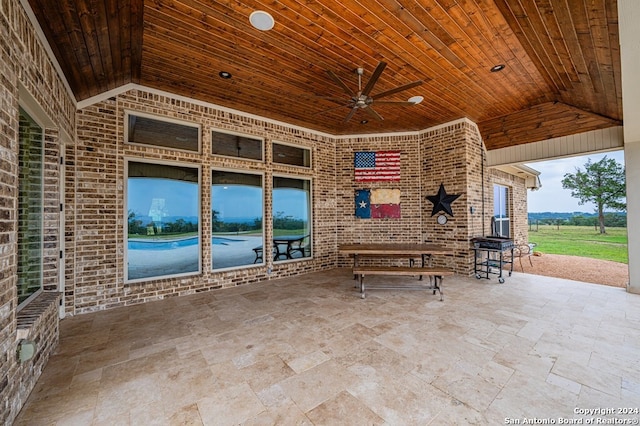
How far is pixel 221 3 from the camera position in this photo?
8.56 ft

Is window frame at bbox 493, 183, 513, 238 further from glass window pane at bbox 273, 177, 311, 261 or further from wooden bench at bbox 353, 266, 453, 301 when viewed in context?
glass window pane at bbox 273, 177, 311, 261

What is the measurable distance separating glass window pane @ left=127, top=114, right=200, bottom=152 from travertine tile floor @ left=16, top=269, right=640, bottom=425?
2691 millimetres

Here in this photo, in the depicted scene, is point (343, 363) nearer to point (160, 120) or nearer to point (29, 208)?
point (29, 208)

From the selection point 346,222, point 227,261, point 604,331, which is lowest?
point 604,331

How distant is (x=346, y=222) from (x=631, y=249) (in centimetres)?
530

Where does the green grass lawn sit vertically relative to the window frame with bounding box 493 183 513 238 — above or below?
below

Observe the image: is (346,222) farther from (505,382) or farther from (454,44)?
(505,382)

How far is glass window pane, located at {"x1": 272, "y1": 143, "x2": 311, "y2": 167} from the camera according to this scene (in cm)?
584

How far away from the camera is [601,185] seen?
12242mm

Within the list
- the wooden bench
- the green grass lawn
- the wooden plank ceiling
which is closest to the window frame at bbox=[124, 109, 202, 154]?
the wooden plank ceiling

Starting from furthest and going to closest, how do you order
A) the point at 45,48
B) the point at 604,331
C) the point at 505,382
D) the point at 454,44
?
the point at 454,44 < the point at 604,331 < the point at 45,48 < the point at 505,382

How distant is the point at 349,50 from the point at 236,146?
9.54 ft

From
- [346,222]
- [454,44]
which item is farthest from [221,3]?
[346,222]

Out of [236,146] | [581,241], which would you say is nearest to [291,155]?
[236,146]
